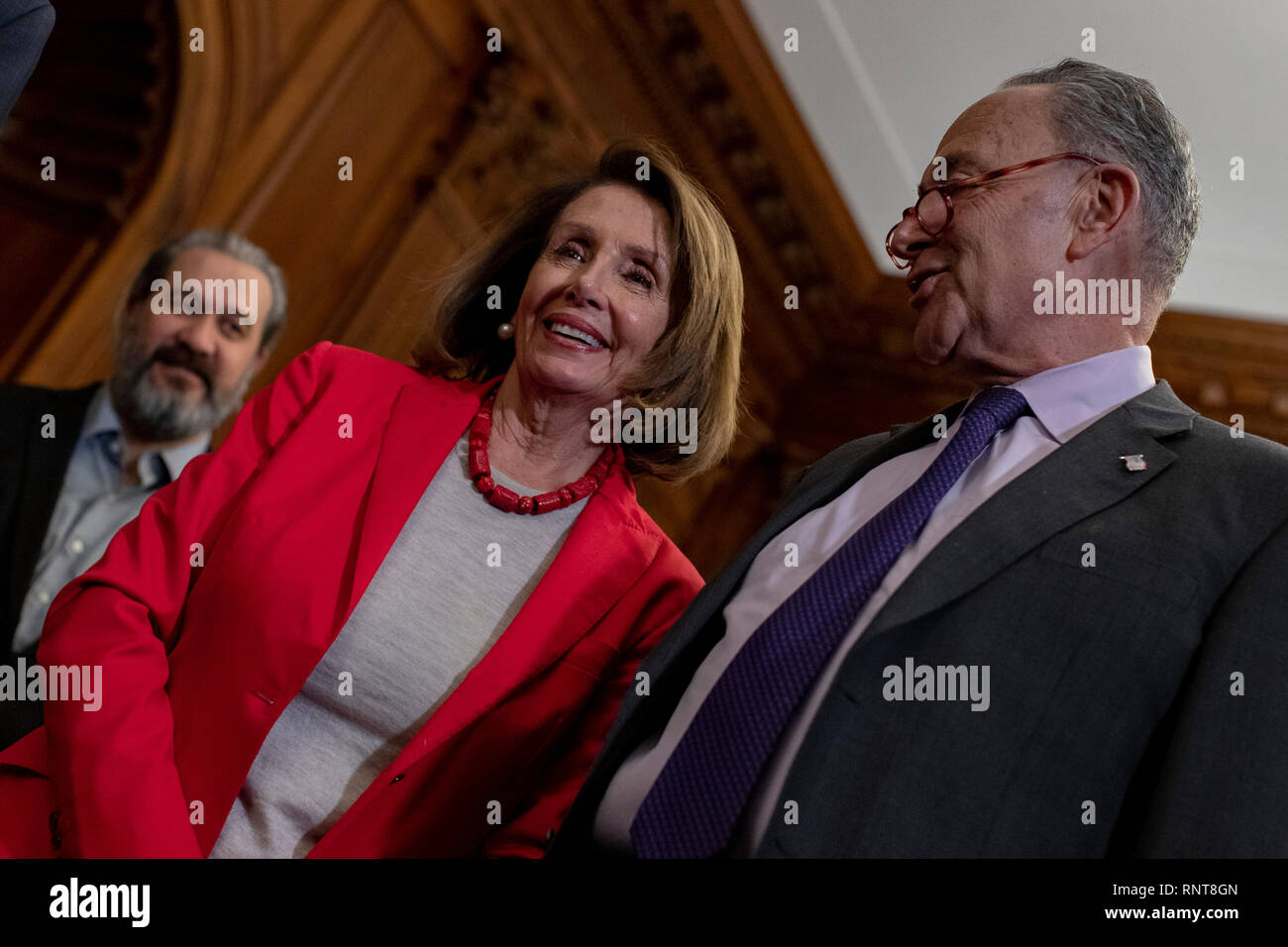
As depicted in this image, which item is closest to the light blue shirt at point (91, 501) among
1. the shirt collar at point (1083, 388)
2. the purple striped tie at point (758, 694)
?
the purple striped tie at point (758, 694)

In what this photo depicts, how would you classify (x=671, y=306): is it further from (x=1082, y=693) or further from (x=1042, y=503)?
(x=1082, y=693)

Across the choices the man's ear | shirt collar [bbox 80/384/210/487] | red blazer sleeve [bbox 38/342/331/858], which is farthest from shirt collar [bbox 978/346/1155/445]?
shirt collar [bbox 80/384/210/487]

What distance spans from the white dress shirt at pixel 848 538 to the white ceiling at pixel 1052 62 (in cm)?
259

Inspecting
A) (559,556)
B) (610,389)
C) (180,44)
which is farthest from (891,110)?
(559,556)

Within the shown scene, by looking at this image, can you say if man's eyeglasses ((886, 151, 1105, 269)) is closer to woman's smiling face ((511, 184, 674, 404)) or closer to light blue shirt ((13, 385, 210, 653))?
woman's smiling face ((511, 184, 674, 404))

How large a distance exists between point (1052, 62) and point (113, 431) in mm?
3306

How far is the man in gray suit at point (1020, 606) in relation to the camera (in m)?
1.17

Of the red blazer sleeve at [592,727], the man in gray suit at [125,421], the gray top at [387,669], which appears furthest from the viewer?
the man in gray suit at [125,421]

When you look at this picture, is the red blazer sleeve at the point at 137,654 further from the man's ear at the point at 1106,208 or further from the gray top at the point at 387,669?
the man's ear at the point at 1106,208

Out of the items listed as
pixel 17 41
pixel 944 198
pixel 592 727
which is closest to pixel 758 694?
pixel 592 727

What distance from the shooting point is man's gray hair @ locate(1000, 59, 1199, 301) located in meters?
1.63

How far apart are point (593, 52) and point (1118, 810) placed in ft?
12.2

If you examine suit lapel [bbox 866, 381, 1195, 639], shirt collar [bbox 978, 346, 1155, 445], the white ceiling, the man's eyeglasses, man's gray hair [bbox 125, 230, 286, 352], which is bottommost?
suit lapel [bbox 866, 381, 1195, 639]
